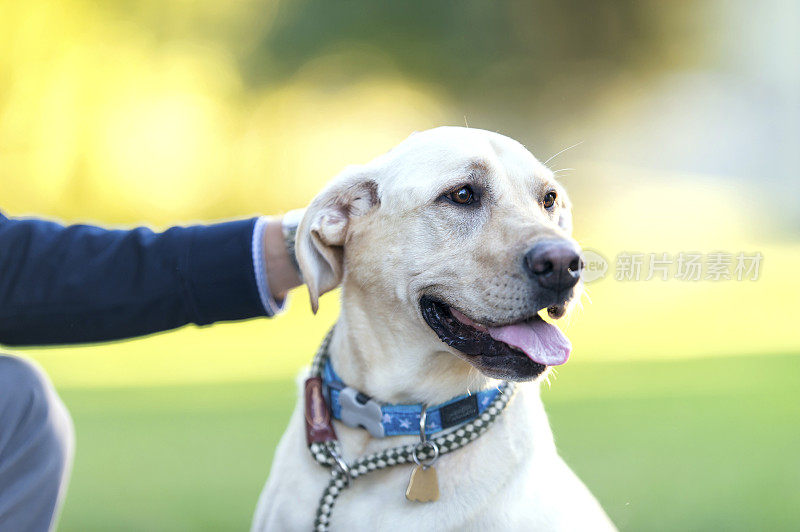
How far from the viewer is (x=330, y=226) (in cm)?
206

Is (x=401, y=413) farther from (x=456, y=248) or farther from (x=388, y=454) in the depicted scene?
(x=456, y=248)

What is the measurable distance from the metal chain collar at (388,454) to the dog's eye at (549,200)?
0.51 meters

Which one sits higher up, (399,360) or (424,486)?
(399,360)

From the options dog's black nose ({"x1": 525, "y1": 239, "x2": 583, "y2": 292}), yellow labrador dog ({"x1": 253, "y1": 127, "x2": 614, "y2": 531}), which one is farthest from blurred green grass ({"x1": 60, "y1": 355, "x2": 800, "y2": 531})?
dog's black nose ({"x1": 525, "y1": 239, "x2": 583, "y2": 292})

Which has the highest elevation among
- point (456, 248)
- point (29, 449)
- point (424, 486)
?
point (456, 248)

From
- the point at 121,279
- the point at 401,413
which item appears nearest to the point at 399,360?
the point at 401,413

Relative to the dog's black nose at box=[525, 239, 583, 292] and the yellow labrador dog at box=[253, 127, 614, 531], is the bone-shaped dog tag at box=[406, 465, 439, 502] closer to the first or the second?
the yellow labrador dog at box=[253, 127, 614, 531]

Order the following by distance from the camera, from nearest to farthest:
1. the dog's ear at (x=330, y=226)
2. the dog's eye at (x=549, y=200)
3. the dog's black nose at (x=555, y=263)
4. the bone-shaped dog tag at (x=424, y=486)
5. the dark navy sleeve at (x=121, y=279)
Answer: the dog's black nose at (x=555, y=263), the bone-shaped dog tag at (x=424, y=486), the dog's ear at (x=330, y=226), the dog's eye at (x=549, y=200), the dark navy sleeve at (x=121, y=279)

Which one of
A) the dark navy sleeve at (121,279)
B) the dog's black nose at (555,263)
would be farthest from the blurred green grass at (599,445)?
the dark navy sleeve at (121,279)

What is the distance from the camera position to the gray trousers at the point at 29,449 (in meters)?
2.12

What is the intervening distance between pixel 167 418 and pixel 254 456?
4.16 ft

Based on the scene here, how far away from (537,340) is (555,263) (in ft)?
0.65

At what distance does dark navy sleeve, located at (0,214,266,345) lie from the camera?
2.28m

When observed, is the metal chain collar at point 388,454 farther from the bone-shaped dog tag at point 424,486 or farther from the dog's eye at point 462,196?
the dog's eye at point 462,196
